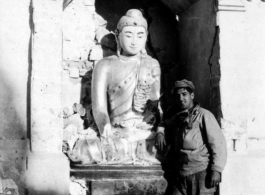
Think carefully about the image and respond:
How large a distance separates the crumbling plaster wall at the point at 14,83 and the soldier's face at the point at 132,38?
1.08 m

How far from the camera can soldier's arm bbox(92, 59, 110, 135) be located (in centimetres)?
641

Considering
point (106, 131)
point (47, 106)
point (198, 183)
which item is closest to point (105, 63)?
point (106, 131)

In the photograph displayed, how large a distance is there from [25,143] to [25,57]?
814 mm

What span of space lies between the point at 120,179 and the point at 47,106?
989 millimetres

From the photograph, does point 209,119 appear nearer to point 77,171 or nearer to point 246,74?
point 246,74

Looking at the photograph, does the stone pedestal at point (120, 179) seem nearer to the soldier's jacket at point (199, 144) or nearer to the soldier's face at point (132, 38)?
the soldier's jacket at point (199, 144)

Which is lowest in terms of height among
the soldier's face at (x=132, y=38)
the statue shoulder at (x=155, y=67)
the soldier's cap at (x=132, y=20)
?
the statue shoulder at (x=155, y=67)

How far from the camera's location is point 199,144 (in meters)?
5.97

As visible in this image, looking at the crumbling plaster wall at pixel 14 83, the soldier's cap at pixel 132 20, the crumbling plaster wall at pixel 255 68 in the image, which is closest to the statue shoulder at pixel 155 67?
the soldier's cap at pixel 132 20

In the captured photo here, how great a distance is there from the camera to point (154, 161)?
20.4 feet

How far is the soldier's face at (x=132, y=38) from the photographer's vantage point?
21.8 ft

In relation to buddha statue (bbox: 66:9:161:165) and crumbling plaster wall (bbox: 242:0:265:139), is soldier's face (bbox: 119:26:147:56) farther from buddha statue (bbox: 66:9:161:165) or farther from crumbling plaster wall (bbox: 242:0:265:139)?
crumbling plaster wall (bbox: 242:0:265:139)

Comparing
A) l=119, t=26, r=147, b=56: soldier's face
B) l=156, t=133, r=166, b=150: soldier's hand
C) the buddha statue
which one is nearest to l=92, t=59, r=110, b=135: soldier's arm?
the buddha statue

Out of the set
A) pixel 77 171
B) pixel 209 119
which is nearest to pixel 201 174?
pixel 209 119
